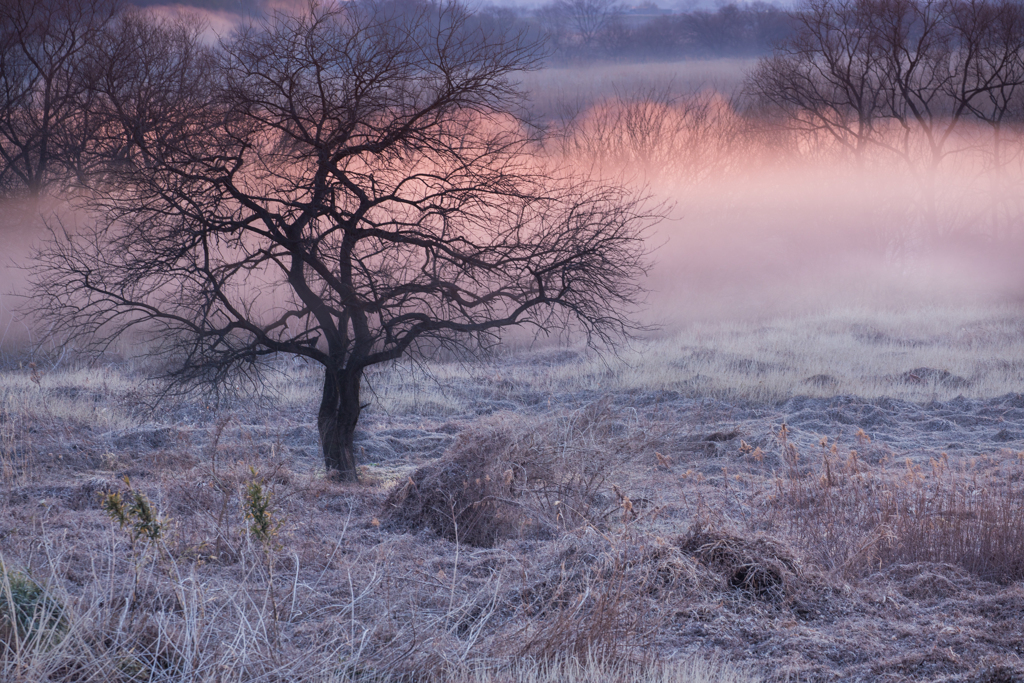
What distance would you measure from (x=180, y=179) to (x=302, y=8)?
2.02 m

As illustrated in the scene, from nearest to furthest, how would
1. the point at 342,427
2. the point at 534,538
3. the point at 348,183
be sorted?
the point at 534,538, the point at 348,183, the point at 342,427

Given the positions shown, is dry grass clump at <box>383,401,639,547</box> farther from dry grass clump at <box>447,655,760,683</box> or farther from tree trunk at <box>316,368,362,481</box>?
dry grass clump at <box>447,655,760,683</box>

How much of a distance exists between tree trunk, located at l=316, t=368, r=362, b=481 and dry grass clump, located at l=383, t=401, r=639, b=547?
4.51 ft

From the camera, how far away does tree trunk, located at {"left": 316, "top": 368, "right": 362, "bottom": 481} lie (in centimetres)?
771

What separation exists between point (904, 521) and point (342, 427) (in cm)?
518

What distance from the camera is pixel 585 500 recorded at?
20.5 ft

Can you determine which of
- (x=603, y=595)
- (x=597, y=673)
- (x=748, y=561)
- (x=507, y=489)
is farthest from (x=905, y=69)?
(x=597, y=673)

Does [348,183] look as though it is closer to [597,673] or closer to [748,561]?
[748,561]

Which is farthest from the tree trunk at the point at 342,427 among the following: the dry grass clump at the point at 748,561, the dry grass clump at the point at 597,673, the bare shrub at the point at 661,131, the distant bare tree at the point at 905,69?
the distant bare tree at the point at 905,69

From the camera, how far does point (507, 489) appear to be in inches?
243

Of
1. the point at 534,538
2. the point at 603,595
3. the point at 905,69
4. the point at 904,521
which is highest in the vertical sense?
the point at 905,69

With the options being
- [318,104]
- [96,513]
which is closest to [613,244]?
[318,104]

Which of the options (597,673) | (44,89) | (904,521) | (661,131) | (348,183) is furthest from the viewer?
(661,131)

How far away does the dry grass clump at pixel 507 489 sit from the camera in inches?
229
